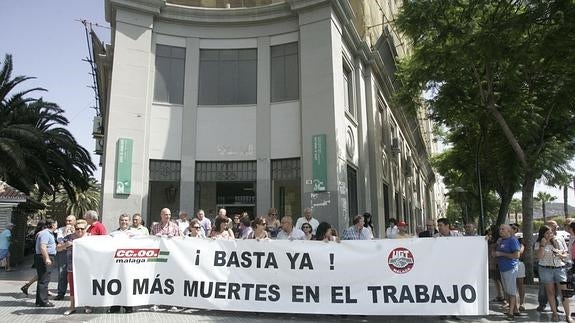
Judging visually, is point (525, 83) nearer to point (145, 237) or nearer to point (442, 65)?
point (442, 65)

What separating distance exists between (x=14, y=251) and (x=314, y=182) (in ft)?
39.5

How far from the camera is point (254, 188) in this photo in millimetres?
17172

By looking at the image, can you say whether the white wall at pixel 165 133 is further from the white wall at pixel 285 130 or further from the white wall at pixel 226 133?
the white wall at pixel 285 130

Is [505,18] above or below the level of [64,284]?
above

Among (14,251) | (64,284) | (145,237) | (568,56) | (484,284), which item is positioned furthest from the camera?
(14,251)

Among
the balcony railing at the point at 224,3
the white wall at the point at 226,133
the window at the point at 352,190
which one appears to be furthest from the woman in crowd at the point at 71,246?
the balcony railing at the point at 224,3

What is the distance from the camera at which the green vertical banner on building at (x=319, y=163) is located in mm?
15672

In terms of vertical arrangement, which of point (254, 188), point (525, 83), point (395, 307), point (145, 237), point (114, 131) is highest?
point (525, 83)

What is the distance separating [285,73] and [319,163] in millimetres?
3806

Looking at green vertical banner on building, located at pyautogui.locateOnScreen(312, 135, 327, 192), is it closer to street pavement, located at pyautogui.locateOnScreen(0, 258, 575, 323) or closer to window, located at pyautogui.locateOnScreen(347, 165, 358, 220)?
window, located at pyautogui.locateOnScreen(347, 165, 358, 220)

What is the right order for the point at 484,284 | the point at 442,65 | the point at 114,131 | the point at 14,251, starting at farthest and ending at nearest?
the point at 14,251, the point at 114,131, the point at 442,65, the point at 484,284

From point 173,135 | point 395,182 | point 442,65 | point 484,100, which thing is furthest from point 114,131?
point 395,182

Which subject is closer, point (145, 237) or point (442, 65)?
point (145, 237)

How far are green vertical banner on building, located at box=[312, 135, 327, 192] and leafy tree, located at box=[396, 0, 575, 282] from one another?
3470mm
